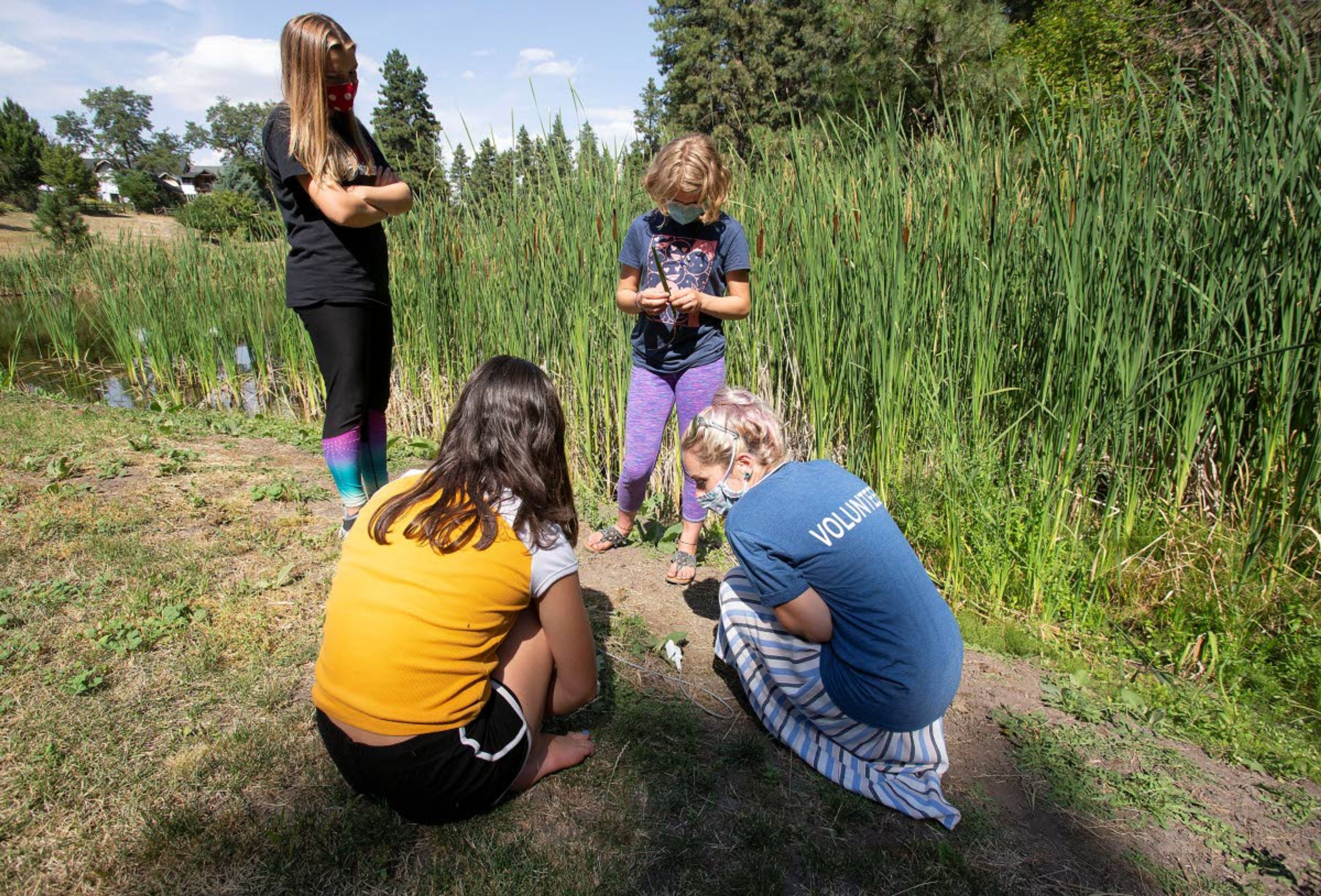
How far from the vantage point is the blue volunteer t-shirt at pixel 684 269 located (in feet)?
8.54

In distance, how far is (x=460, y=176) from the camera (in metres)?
4.46

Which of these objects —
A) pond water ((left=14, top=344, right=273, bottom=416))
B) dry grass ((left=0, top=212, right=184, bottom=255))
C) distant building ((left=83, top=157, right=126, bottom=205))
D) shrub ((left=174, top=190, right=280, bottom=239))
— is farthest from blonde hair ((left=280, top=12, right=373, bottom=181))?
distant building ((left=83, top=157, right=126, bottom=205))

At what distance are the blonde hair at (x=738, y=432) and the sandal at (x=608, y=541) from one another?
4.54 ft

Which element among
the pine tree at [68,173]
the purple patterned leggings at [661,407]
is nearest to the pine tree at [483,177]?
the purple patterned leggings at [661,407]

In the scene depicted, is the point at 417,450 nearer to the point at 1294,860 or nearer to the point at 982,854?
the point at 982,854

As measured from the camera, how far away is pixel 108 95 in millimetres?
93312

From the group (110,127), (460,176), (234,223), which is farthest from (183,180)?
(460,176)

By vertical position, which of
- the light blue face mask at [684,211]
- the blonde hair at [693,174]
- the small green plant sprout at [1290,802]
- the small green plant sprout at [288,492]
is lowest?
the small green plant sprout at [1290,802]

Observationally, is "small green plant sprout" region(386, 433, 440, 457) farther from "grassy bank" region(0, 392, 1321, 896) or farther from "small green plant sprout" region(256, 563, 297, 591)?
"grassy bank" region(0, 392, 1321, 896)

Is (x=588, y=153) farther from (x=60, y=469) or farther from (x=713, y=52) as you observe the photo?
(x=713, y=52)

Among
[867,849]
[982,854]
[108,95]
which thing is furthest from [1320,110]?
[108,95]

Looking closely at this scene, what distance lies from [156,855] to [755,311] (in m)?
2.79

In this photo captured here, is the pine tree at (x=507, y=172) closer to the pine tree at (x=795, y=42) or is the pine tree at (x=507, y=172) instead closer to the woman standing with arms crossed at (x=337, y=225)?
the woman standing with arms crossed at (x=337, y=225)

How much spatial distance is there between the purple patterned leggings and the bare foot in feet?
3.69
